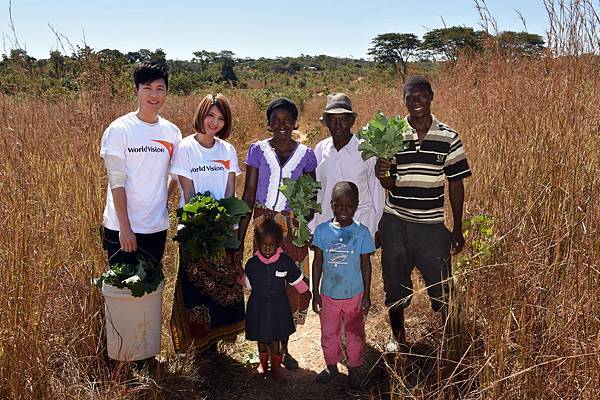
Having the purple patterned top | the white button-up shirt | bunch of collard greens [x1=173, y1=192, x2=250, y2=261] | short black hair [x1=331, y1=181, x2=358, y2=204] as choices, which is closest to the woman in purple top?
the purple patterned top

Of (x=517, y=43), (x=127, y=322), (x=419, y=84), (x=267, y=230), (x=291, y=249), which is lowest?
(x=127, y=322)

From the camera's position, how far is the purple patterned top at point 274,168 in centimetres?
344

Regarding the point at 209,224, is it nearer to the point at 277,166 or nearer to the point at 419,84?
the point at 277,166

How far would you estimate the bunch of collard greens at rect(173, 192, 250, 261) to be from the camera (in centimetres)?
307

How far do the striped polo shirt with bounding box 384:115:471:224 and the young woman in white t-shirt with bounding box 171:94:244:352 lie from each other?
1080 millimetres

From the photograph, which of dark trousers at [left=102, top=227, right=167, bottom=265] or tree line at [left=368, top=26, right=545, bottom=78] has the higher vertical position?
tree line at [left=368, top=26, right=545, bottom=78]

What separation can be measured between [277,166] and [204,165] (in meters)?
0.48

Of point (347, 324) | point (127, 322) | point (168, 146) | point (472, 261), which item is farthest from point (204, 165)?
point (472, 261)

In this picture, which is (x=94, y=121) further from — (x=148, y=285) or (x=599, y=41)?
(x=599, y=41)

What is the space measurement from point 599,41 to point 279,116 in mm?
2070

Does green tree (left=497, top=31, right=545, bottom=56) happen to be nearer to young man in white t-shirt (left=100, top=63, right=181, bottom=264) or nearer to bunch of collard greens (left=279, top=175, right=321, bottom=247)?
bunch of collard greens (left=279, top=175, right=321, bottom=247)

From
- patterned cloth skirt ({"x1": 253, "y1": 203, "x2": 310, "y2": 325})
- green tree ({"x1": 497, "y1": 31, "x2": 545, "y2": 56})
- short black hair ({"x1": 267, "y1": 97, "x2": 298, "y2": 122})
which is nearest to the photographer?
short black hair ({"x1": 267, "y1": 97, "x2": 298, "y2": 122})

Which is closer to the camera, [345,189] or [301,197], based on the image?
[345,189]

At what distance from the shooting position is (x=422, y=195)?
3.22 meters
